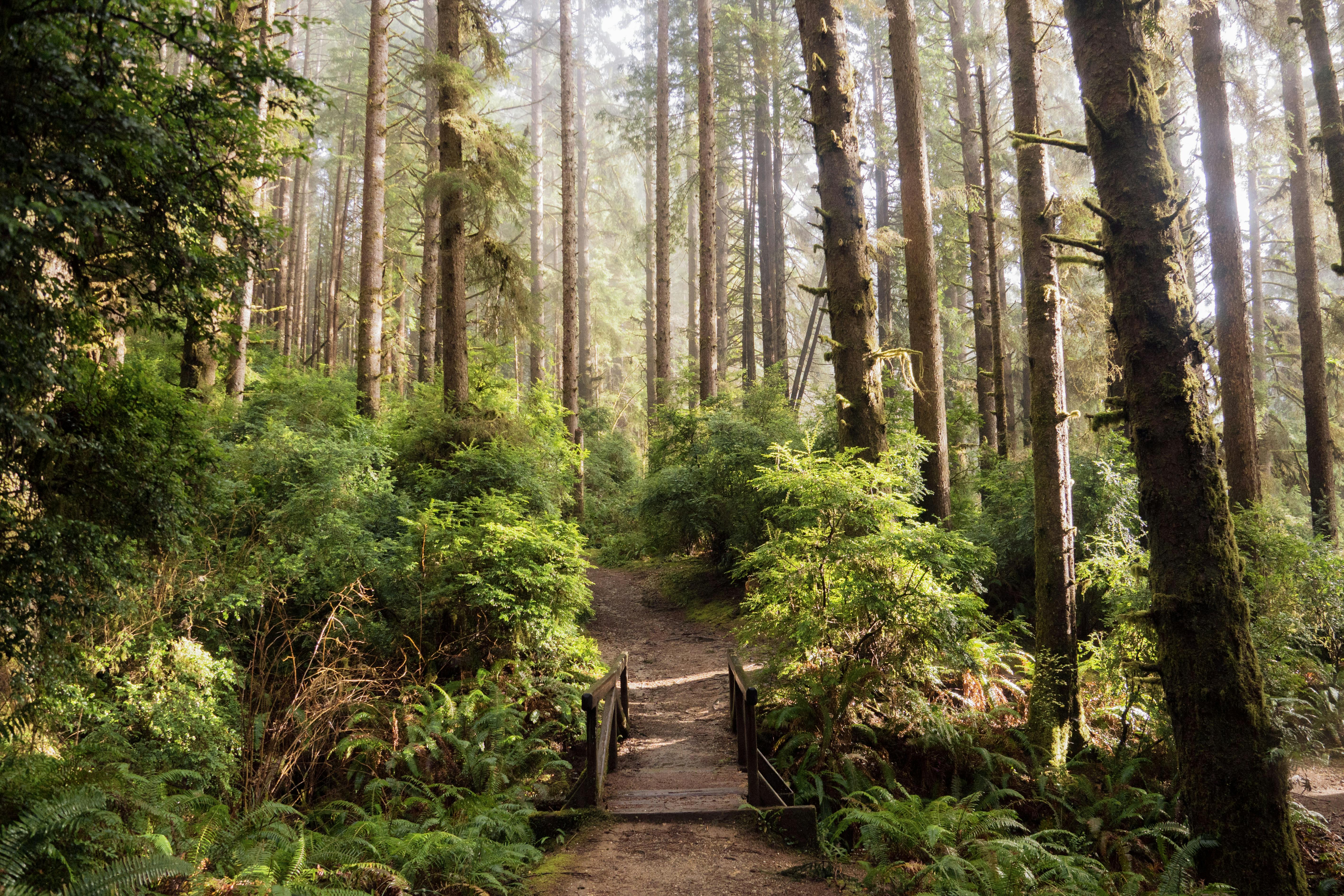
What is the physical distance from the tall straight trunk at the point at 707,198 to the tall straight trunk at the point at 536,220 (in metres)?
3.99

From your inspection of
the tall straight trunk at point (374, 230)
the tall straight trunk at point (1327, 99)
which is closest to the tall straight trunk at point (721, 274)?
the tall straight trunk at point (374, 230)

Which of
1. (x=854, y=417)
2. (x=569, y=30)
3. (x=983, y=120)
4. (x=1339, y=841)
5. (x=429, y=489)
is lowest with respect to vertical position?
(x=1339, y=841)

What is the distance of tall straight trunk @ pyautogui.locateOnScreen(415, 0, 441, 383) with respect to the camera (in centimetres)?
1794

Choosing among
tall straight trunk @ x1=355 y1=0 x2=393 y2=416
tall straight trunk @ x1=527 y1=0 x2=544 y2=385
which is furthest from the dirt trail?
tall straight trunk @ x1=355 y1=0 x2=393 y2=416

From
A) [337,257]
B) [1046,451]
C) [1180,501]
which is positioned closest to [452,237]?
[1046,451]

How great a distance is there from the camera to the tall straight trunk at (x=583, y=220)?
31.0 m

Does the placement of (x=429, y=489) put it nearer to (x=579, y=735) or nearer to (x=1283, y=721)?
(x=579, y=735)

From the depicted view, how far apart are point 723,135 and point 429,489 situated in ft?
62.2

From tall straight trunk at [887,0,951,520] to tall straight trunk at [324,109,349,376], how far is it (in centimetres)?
1569

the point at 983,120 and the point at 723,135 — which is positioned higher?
the point at 723,135

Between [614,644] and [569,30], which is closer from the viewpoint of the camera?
[614,644]

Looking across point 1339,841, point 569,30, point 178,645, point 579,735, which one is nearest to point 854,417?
point 579,735

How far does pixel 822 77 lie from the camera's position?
31.2 ft

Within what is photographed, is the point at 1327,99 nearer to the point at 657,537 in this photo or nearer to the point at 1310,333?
the point at 1310,333
